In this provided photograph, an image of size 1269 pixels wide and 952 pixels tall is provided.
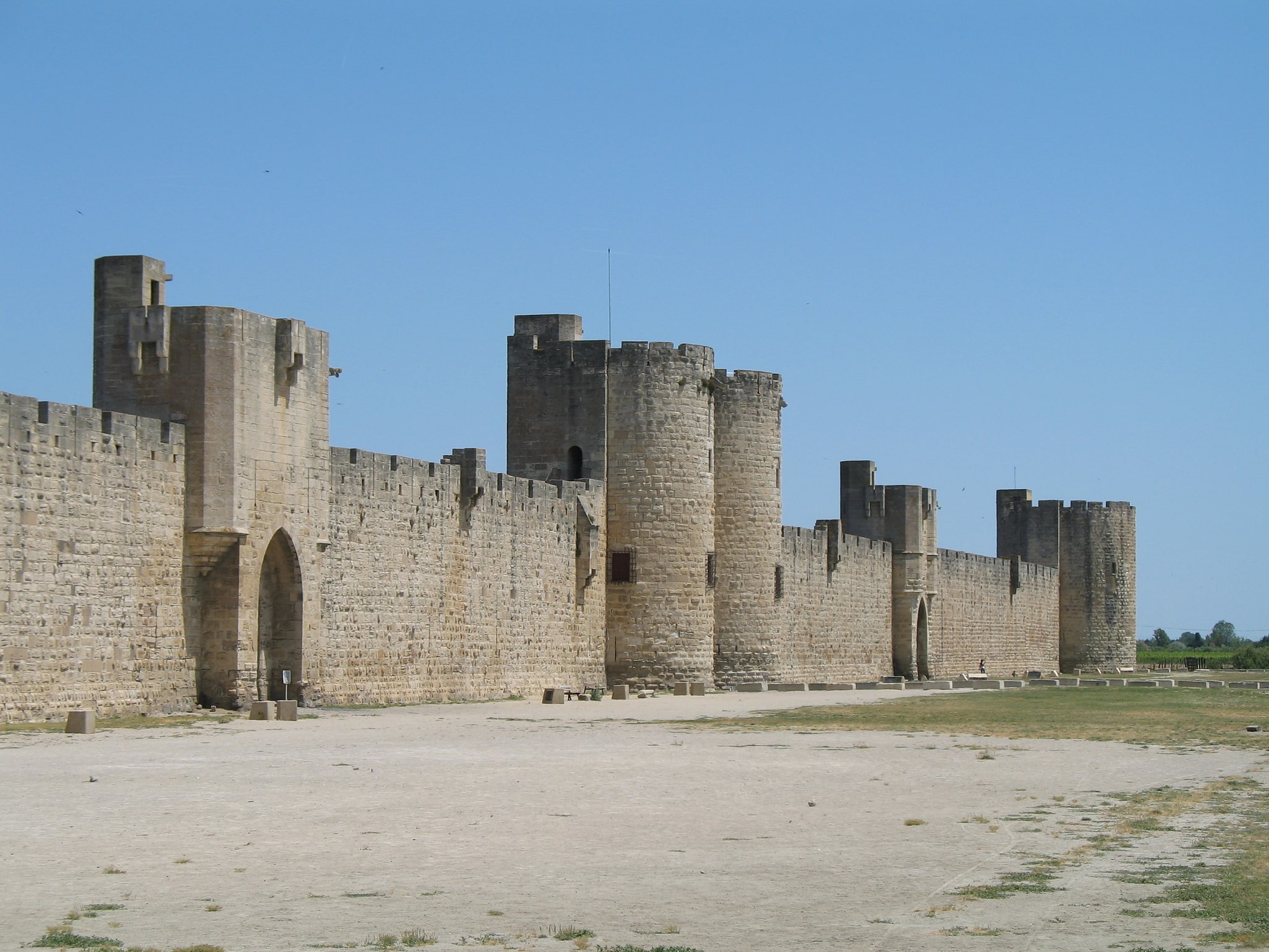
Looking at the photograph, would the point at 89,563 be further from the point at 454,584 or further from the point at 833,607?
the point at 833,607

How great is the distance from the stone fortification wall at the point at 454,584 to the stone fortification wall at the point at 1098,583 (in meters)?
31.0

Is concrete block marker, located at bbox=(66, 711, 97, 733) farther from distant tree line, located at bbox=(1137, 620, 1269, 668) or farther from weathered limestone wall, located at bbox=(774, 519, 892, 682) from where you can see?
distant tree line, located at bbox=(1137, 620, 1269, 668)

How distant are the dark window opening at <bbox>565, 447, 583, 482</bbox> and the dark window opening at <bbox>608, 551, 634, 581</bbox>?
5.27 feet

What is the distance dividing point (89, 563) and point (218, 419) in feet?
8.78

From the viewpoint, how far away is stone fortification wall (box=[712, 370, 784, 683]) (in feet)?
113

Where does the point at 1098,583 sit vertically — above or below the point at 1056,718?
above

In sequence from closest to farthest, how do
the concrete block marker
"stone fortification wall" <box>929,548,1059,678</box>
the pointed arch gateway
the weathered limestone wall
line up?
1. the concrete block marker
2. the pointed arch gateway
3. the weathered limestone wall
4. "stone fortification wall" <box>929,548,1059,678</box>

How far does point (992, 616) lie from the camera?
177 feet

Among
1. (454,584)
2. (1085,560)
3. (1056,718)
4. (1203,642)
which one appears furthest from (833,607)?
(1203,642)

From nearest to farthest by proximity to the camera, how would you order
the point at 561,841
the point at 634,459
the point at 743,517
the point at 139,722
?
the point at 561,841 < the point at 139,722 < the point at 634,459 < the point at 743,517

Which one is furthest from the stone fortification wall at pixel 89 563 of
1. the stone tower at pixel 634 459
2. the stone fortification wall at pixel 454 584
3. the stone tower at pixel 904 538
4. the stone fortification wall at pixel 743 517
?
the stone tower at pixel 904 538

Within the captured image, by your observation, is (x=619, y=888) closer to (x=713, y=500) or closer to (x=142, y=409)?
(x=142, y=409)

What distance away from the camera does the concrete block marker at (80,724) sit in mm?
17859

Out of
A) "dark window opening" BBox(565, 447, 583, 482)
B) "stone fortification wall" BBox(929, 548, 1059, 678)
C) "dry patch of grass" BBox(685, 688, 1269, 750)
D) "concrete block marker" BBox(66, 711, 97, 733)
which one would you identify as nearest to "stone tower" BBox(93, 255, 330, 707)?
"concrete block marker" BBox(66, 711, 97, 733)
